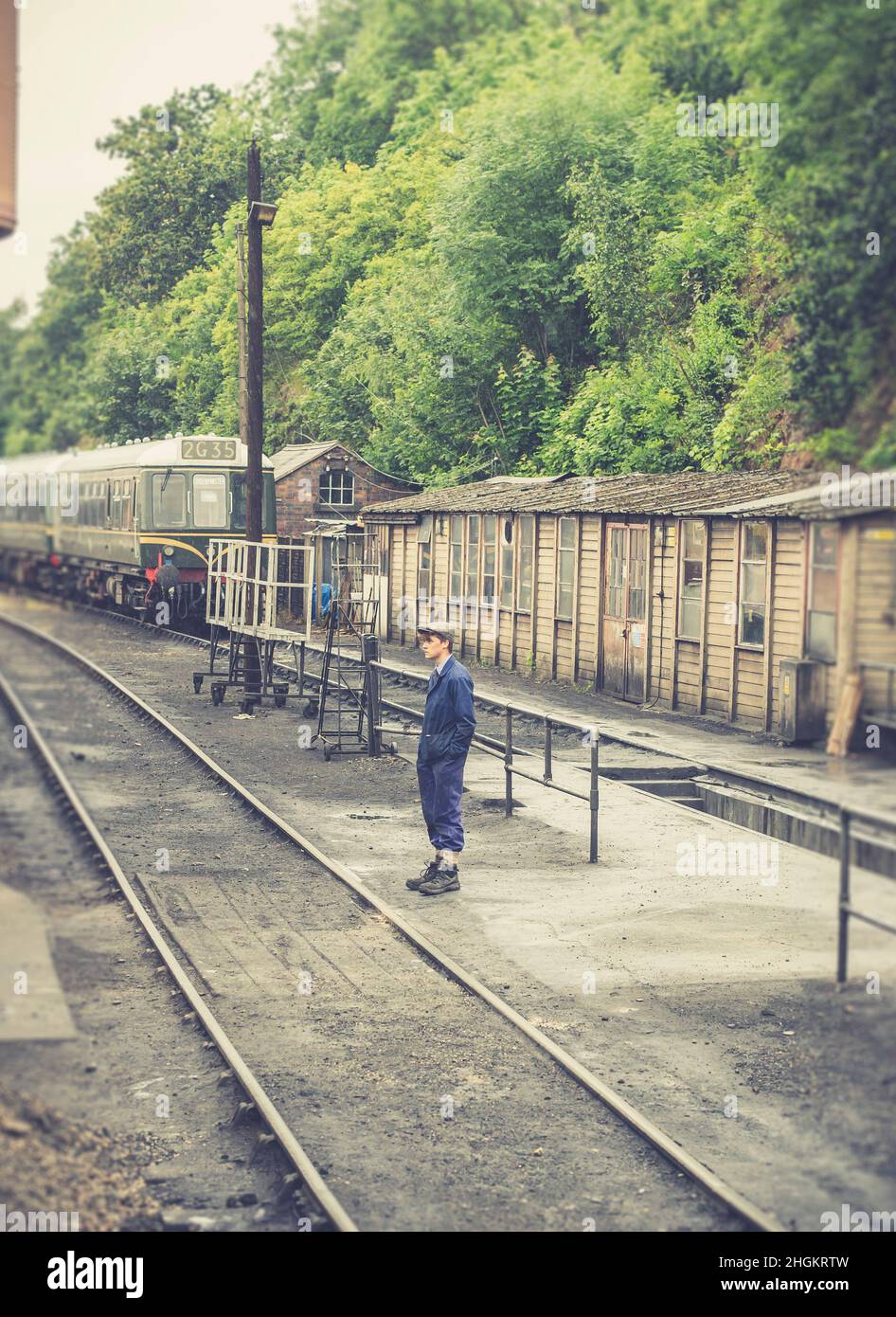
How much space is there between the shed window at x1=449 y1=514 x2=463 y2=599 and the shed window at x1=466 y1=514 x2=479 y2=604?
1.19 ft

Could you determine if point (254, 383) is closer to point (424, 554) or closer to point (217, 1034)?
point (217, 1034)

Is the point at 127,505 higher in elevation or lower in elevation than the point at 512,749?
higher

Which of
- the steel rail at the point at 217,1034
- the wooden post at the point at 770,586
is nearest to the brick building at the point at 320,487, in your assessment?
the steel rail at the point at 217,1034

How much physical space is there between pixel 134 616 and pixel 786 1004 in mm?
24731

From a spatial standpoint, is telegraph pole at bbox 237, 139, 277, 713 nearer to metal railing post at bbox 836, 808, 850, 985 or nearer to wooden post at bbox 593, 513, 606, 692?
wooden post at bbox 593, 513, 606, 692

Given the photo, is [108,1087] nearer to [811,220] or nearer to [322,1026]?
[322,1026]

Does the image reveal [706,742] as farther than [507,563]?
No

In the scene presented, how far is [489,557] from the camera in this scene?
95.7 ft

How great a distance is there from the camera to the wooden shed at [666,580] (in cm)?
364

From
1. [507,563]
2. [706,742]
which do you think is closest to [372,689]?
[706,742]

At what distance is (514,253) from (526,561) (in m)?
9.01

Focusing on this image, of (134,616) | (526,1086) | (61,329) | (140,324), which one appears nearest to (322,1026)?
(526,1086)

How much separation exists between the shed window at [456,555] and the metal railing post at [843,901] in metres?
26.3

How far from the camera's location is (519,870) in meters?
12.2
